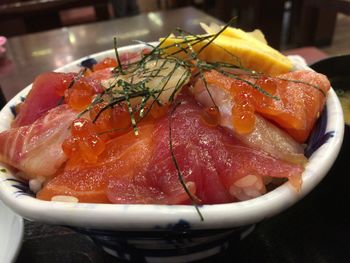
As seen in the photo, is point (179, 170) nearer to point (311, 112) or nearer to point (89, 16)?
point (311, 112)

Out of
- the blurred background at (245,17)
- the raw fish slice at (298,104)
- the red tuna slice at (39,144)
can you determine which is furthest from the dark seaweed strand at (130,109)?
the blurred background at (245,17)

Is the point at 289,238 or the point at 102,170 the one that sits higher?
the point at 102,170

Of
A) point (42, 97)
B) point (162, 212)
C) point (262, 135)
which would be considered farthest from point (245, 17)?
point (162, 212)

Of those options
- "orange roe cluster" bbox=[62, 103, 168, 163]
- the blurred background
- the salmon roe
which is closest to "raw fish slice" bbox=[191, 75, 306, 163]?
the salmon roe

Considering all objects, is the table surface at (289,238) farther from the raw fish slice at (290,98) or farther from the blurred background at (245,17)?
the blurred background at (245,17)

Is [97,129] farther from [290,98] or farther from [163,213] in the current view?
[290,98]

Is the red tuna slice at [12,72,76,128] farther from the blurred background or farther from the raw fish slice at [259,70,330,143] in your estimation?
the blurred background

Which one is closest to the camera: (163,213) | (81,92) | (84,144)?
(163,213)
